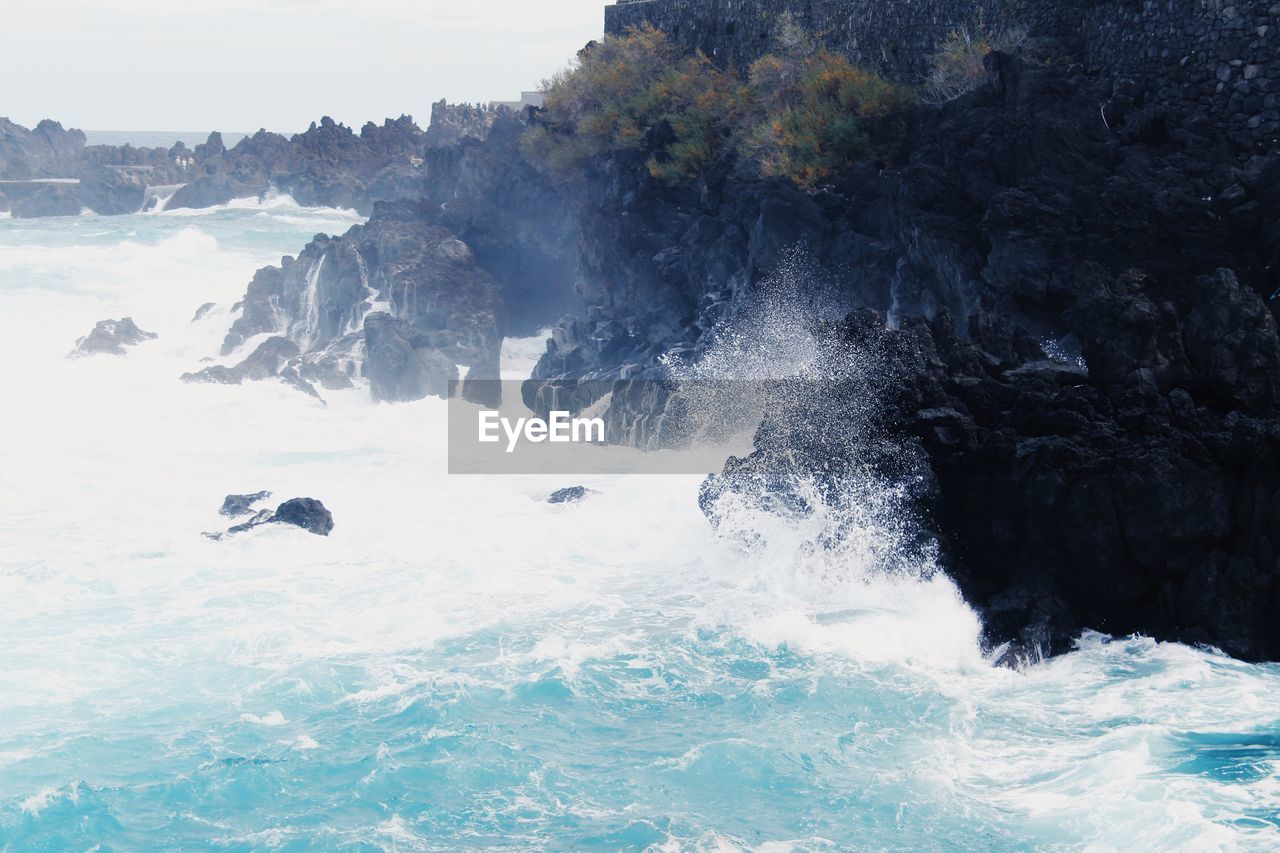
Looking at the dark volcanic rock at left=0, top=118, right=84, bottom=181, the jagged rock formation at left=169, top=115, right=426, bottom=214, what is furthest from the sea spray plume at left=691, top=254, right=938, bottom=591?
the dark volcanic rock at left=0, top=118, right=84, bottom=181

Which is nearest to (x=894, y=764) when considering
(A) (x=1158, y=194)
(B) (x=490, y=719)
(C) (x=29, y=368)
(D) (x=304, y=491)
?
(B) (x=490, y=719)

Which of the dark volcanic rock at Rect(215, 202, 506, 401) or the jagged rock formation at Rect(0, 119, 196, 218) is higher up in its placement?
the jagged rock formation at Rect(0, 119, 196, 218)

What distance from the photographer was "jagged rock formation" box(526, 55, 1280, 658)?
1479 cm

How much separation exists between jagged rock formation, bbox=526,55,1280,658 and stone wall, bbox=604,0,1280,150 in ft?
1.93

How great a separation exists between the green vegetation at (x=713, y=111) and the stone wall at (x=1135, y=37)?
0.89 m

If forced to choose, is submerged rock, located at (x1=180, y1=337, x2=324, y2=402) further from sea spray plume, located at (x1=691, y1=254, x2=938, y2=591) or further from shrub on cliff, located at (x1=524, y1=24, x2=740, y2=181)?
sea spray plume, located at (x1=691, y1=254, x2=938, y2=591)

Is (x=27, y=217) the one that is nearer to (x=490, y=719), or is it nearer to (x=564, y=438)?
(x=564, y=438)

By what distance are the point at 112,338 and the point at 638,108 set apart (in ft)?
55.5

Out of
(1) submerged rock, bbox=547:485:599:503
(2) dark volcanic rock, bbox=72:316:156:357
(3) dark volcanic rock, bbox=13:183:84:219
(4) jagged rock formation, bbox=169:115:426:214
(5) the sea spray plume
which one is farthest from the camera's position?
(3) dark volcanic rock, bbox=13:183:84:219

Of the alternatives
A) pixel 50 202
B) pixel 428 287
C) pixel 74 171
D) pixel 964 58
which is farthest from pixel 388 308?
pixel 74 171

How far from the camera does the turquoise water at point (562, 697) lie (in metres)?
12.1

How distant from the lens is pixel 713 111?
30.6m

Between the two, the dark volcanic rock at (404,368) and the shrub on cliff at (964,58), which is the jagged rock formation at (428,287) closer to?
the dark volcanic rock at (404,368)

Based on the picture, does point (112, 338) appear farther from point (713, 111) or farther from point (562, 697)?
point (562, 697)
